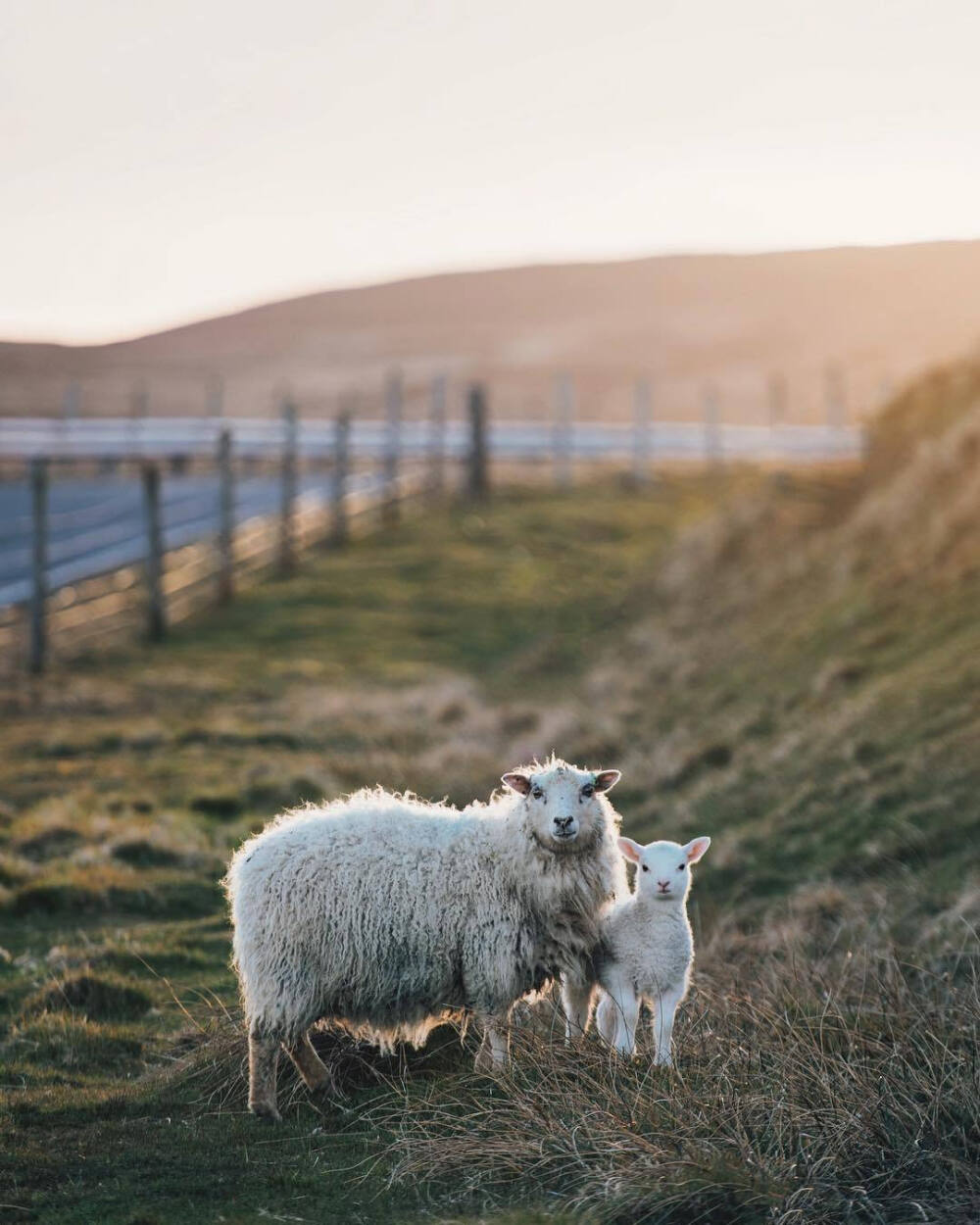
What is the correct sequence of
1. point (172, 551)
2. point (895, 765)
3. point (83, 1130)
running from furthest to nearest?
point (172, 551) → point (895, 765) → point (83, 1130)

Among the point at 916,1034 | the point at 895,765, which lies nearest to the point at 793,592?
the point at 895,765

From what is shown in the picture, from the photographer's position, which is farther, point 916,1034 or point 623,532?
point 623,532

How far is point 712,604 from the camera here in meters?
21.1

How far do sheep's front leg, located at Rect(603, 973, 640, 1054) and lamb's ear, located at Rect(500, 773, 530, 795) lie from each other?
92cm

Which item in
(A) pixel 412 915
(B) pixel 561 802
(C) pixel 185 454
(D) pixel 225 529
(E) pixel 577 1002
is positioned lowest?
(E) pixel 577 1002

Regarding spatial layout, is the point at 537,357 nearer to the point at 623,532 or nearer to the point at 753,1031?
the point at 623,532

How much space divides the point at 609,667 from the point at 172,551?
9.19 metres

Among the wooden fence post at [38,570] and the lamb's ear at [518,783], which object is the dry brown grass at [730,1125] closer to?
the lamb's ear at [518,783]

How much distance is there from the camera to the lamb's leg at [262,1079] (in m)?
6.92

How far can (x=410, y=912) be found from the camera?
281 inches

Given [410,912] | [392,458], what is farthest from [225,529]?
[410,912]

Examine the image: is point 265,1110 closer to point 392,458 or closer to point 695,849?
point 695,849

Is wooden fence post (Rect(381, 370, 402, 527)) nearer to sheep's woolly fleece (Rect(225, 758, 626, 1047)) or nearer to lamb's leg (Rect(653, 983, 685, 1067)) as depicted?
sheep's woolly fleece (Rect(225, 758, 626, 1047))

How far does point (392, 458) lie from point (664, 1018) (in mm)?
26480
